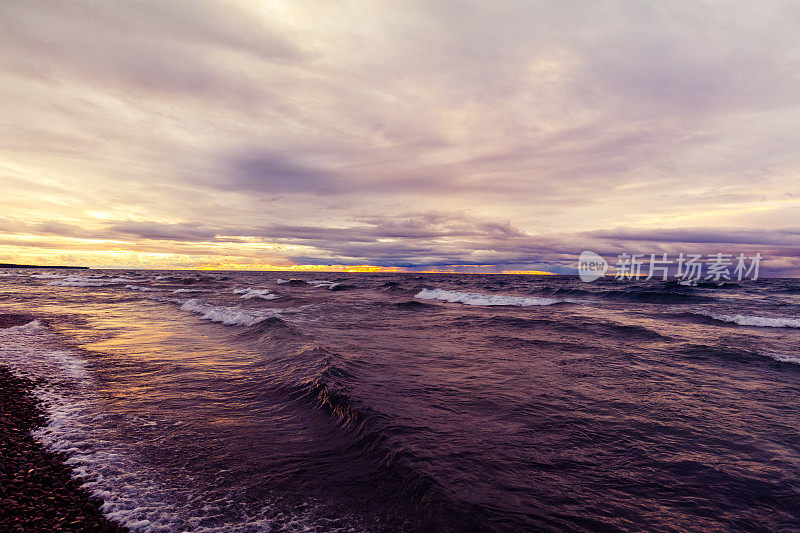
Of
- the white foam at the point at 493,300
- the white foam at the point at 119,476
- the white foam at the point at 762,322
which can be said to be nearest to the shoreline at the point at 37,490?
the white foam at the point at 119,476

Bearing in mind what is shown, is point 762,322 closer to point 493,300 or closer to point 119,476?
point 493,300

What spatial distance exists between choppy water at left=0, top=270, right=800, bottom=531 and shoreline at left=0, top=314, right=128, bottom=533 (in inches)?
8.0

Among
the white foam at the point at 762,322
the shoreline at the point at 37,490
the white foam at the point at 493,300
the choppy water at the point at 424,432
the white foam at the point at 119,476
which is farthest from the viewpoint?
the white foam at the point at 493,300

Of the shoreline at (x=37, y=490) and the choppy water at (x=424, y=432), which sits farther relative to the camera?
the choppy water at (x=424, y=432)

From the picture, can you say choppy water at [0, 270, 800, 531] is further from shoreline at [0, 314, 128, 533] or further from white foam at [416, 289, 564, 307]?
white foam at [416, 289, 564, 307]

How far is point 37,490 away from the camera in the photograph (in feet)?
14.9

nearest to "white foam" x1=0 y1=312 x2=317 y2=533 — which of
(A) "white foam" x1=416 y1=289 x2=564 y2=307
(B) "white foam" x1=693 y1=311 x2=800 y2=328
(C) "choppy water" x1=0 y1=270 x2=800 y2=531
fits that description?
(C) "choppy water" x1=0 y1=270 x2=800 y2=531

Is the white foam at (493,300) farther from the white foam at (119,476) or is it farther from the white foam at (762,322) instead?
the white foam at (119,476)

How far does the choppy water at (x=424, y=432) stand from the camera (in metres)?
4.60

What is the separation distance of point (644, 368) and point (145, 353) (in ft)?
50.7

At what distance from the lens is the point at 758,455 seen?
19.9 ft

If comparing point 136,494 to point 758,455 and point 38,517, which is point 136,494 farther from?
point 758,455

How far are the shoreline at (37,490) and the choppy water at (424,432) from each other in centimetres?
20

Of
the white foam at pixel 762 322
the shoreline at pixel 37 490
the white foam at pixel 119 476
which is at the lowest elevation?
the white foam at pixel 762 322
